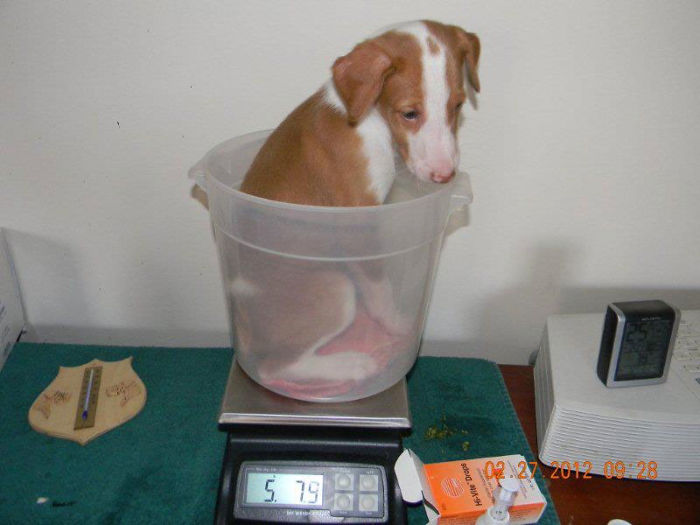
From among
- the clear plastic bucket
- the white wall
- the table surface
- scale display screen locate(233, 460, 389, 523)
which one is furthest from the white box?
the table surface

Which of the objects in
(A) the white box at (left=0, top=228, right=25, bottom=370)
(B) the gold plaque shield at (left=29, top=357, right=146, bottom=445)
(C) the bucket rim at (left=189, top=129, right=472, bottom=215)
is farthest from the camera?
(A) the white box at (left=0, top=228, right=25, bottom=370)

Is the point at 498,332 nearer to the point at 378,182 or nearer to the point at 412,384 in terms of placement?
the point at 412,384

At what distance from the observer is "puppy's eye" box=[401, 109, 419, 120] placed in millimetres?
731

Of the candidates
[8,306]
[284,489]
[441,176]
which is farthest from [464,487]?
[8,306]

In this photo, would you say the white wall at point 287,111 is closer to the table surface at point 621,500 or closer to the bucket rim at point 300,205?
the bucket rim at point 300,205

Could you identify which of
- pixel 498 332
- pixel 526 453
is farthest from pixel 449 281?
pixel 526 453

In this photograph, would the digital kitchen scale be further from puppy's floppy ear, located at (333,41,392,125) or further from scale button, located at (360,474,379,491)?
puppy's floppy ear, located at (333,41,392,125)

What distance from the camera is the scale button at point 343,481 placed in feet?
2.41

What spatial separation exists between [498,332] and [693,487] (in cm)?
45

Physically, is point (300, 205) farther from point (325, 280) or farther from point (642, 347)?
point (642, 347)

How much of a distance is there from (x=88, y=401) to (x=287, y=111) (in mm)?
598

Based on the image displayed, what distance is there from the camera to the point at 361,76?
719 millimetres

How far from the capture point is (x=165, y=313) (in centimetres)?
121

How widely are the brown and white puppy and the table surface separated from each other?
0.34 m
